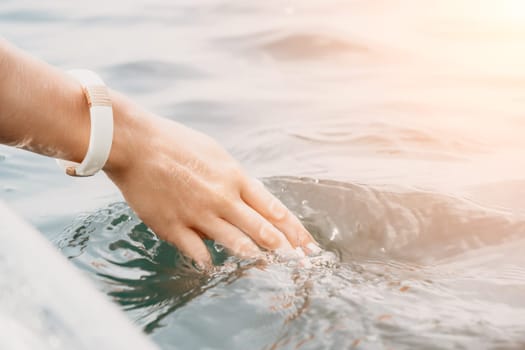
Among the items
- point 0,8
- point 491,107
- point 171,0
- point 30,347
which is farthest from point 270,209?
point 0,8

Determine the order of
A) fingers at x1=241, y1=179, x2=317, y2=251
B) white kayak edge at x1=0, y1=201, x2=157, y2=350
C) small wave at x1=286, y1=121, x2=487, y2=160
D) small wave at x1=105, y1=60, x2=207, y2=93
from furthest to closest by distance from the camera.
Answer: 1. small wave at x1=105, y1=60, x2=207, y2=93
2. small wave at x1=286, y1=121, x2=487, y2=160
3. fingers at x1=241, y1=179, x2=317, y2=251
4. white kayak edge at x1=0, y1=201, x2=157, y2=350

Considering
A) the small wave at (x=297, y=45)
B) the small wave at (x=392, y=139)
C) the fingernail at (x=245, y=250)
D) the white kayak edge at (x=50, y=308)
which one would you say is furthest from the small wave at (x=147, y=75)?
the white kayak edge at (x=50, y=308)

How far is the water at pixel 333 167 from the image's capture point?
1.68 metres

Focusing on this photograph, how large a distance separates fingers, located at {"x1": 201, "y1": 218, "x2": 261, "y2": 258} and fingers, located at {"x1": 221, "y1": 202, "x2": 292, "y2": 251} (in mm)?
21

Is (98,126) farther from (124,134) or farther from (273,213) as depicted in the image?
(273,213)

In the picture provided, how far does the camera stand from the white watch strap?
1.82 metres

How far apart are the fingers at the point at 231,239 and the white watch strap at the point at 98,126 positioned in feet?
1.12

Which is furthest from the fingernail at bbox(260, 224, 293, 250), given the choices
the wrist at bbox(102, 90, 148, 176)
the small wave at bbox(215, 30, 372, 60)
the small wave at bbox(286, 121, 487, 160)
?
the small wave at bbox(215, 30, 372, 60)

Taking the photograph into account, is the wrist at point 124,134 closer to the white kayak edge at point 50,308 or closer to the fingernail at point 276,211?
the fingernail at point 276,211

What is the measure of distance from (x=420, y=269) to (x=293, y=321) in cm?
49

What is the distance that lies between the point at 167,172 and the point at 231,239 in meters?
0.24

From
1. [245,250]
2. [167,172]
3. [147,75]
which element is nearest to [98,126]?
[167,172]

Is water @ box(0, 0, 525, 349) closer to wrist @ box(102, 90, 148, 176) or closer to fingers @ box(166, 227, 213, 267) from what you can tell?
fingers @ box(166, 227, 213, 267)

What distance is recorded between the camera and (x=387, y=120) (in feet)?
11.2
